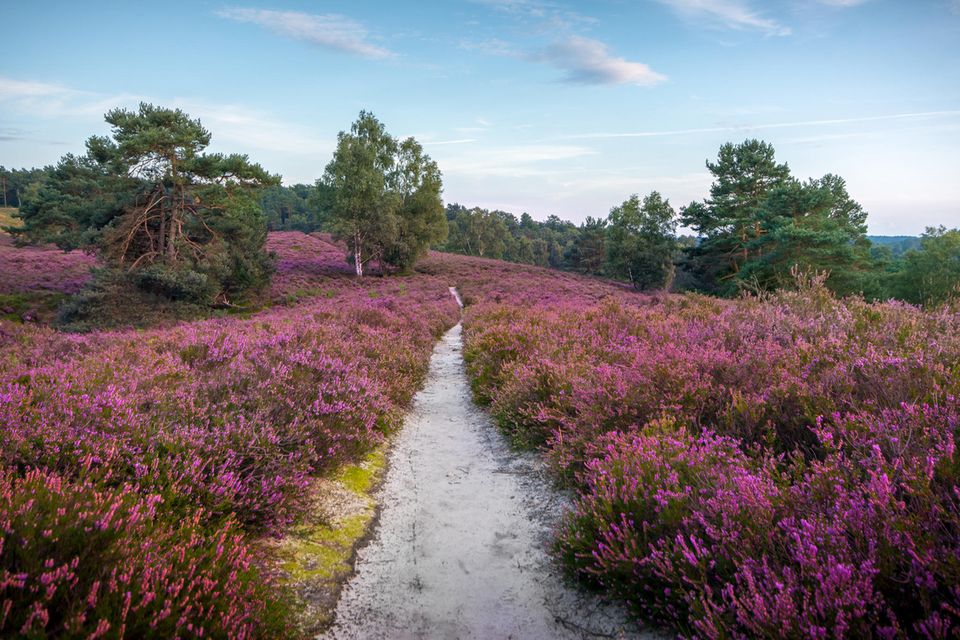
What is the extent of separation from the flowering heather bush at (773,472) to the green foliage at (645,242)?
163 feet

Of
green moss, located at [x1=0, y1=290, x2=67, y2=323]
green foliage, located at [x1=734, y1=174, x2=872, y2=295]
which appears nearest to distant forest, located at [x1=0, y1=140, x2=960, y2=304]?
green foliage, located at [x1=734, y1=174, x2=872, y2=295]

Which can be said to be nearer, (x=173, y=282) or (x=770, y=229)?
(x=173, y=282)

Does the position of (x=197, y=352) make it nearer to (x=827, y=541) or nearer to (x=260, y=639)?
(x=260, y=639)

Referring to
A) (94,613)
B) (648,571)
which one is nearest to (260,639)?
(94,613)

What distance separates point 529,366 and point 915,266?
150 feet

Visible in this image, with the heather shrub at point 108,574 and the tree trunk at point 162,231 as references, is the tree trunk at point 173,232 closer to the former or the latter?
the tree trunk at point 162,231

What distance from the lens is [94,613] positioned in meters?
1.99

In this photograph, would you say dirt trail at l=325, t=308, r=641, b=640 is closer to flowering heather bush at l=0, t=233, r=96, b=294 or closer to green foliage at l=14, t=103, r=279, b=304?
green foliage at l=14, t=103, r=279, b=304

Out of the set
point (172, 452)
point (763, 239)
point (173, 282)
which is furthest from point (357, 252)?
point (172, 452)

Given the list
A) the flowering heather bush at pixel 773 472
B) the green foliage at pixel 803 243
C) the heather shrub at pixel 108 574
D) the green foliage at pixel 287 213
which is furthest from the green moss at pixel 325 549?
the green foliage at pixel 287 213

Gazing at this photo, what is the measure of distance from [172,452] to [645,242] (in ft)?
186

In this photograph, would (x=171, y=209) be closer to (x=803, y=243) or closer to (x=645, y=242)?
(x=803, y=243)

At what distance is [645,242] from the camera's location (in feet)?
180

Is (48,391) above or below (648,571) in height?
above
